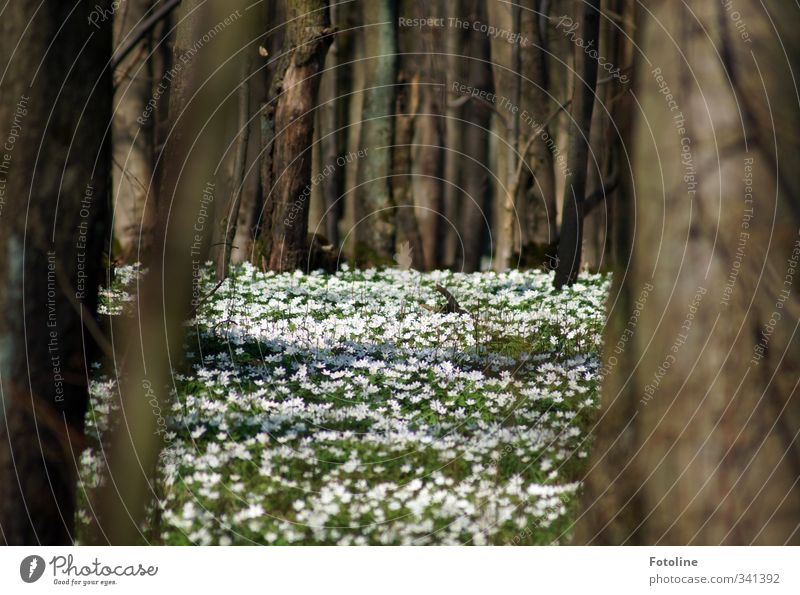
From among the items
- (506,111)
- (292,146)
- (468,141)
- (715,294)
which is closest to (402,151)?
(506,111)

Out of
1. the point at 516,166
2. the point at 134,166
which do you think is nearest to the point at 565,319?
the point at 516,166

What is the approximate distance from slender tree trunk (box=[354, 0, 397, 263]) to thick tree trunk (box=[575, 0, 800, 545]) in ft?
38.6

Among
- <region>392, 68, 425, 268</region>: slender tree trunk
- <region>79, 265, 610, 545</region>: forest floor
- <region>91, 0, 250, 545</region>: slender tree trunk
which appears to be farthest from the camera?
<region>392, 68, 425, 268</region>: slender tree trunk

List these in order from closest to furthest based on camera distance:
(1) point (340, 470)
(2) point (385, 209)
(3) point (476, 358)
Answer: (1) point (340, 470)
(3) point (476, 358)
(2) point (385, 209)

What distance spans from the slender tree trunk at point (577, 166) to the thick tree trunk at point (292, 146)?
3129mm

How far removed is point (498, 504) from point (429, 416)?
136 cm

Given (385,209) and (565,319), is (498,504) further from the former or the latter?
(385,209)

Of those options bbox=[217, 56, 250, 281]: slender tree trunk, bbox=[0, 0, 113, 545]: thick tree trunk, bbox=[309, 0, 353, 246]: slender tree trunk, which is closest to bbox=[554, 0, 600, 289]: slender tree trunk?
bbox=[217, 56, 250, 281]: slender tree trunk

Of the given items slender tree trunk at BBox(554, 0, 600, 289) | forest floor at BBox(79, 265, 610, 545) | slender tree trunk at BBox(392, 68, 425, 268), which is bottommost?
forest floor at BBox(79, 265, 610, 545)

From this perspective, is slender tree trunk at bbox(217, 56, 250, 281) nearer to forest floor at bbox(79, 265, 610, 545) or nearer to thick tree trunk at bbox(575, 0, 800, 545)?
forest floor at bbox(79, 265, 610, 545)

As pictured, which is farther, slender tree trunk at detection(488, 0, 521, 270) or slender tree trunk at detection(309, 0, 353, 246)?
slender tree trunk at detection(309, 0, 353, 246)

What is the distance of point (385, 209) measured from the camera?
15500 millimetres

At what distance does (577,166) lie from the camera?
34.9ft

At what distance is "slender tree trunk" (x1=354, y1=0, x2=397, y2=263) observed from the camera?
1507 cm
